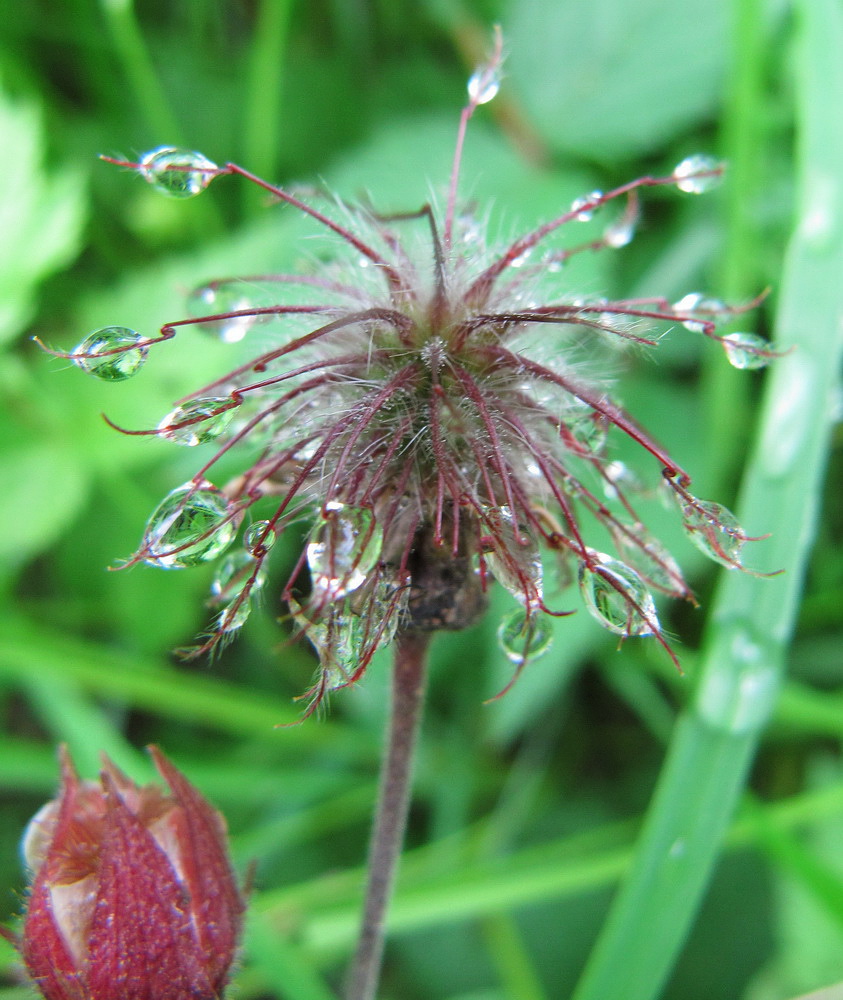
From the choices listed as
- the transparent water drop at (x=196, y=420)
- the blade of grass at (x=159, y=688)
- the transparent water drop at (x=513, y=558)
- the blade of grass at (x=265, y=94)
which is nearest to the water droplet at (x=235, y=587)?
the transparent water drop at (x=196, y=420)

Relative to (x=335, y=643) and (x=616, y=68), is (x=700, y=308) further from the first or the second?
(x=616, y=68)

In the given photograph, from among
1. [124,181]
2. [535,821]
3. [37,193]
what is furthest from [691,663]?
[124,181]

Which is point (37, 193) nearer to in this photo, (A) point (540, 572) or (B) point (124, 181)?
(B) point (124, 181)

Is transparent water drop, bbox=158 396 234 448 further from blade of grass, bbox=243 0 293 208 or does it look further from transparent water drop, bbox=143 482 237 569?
blade of grass, bbox=243 0 293 208

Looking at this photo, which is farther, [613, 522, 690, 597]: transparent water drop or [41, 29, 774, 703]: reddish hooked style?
[613, 522, 690, 597]: transparent water drop

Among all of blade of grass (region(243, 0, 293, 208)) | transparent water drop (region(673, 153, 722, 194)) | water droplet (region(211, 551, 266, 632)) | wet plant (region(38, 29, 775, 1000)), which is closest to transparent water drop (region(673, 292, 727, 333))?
wet plant (region(38, 29, 775, 1000))

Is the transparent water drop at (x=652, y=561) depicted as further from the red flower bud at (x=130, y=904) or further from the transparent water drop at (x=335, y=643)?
the red flower bud at (x=130, y=904)

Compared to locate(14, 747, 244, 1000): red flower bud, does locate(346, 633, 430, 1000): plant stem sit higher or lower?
higher
